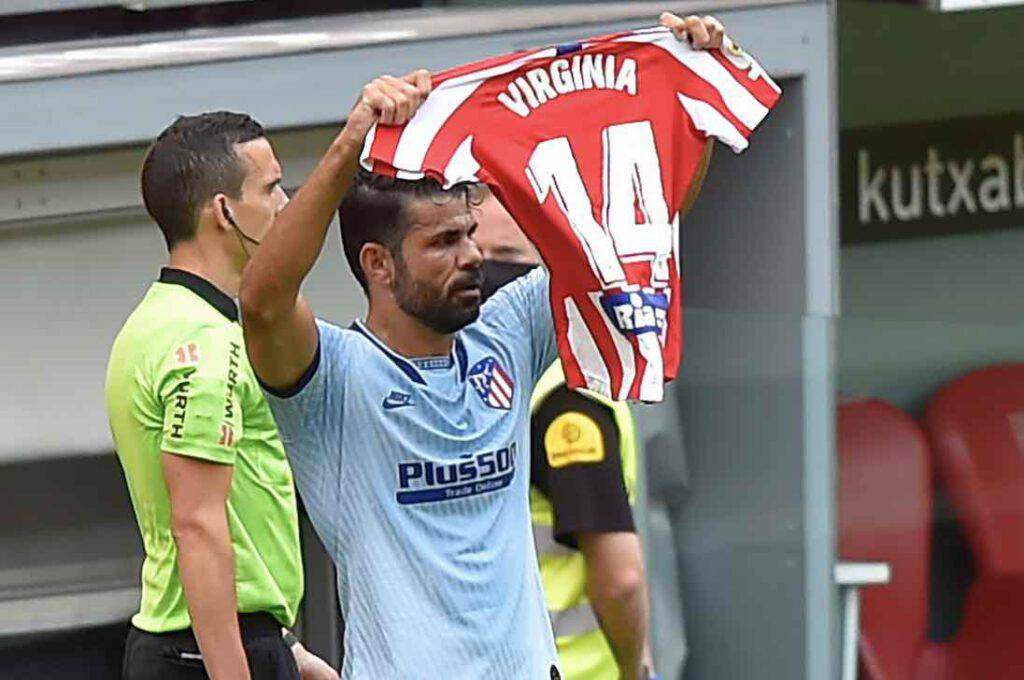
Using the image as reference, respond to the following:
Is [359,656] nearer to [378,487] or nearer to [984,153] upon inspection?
[378,487]

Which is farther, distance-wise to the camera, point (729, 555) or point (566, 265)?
point (729, 555)

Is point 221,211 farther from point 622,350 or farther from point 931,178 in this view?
point 931,178

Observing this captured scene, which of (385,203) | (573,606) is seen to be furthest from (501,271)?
(385,203)

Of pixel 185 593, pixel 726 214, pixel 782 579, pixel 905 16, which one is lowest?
pixel 782 579

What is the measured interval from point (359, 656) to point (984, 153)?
13.1 ft

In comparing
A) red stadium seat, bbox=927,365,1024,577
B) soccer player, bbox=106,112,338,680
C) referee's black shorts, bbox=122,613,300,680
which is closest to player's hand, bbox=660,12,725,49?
soccer player, bbox=106,112,338,680

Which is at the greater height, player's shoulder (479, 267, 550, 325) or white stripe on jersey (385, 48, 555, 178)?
white stripe on jersey (385, 48, 555, 178)

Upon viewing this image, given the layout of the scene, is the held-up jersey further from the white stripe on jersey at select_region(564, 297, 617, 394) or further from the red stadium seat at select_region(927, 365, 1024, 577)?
the red stadium seat at select_region(927, 365, 1024, 577)

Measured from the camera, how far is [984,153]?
7297mm

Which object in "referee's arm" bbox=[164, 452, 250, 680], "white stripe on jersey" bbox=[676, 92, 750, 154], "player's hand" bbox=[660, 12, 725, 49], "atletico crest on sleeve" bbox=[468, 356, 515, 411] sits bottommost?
"referee's arm" bbox=[164, 452, 250, 680]

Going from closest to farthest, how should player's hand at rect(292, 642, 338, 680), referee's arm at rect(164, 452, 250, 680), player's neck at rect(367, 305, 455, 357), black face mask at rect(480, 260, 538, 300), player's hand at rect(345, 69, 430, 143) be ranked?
1. player's hand at rect(345, 69, 430, 143)
2. player's neck at rect(367, 305, 455, 357)
3. referee's arm at rect(164, 452, 250, 680)
4. player's hand at rect(292, 642, 338, 680)
5. black face mask at rect(480, 260, 538, 300)

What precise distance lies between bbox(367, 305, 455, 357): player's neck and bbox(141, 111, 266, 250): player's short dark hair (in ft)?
2.23

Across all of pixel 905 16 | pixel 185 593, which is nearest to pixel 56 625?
pixel 185 593

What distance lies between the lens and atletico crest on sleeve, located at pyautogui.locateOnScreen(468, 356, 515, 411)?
3846mm
